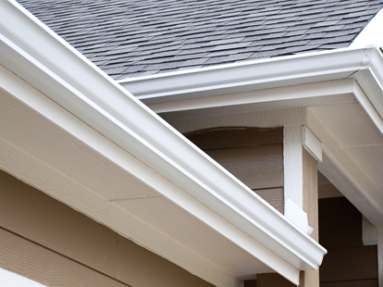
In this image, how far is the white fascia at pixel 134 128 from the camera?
5.49 feet

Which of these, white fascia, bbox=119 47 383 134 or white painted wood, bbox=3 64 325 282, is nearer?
white painted wood, bbox=3 64 325 282

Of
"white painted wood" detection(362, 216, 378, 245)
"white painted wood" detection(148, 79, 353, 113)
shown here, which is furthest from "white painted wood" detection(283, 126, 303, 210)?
"white painted wood" detection(362, 216, 378, 245)

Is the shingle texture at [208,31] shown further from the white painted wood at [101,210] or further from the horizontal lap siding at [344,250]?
the horizontal lap siding at [344,250]

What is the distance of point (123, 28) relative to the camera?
4.45 metres

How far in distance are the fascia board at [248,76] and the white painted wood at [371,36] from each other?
13cm

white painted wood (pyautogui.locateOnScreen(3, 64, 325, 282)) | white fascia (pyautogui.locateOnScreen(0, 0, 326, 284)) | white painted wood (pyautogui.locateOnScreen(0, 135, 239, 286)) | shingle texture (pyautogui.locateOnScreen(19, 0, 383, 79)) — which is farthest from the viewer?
shingle texture (pyautogui.locateOnScreen(19, 0, 383, 79))

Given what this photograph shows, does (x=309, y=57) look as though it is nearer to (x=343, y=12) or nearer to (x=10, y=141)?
(x=343, y=12)

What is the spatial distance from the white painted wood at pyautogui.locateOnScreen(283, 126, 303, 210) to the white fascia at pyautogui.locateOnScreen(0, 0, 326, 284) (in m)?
0.36

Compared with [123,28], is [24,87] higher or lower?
lower

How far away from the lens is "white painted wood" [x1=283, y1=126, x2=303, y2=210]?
9.77ft

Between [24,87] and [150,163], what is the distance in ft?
1.69

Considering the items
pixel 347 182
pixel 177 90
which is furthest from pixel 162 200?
pixel 347 182

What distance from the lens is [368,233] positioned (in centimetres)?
423

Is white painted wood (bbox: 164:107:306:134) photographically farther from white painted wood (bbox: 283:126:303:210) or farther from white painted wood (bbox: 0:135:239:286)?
Result: white painted wood (bbox: 0:135:239:286)
